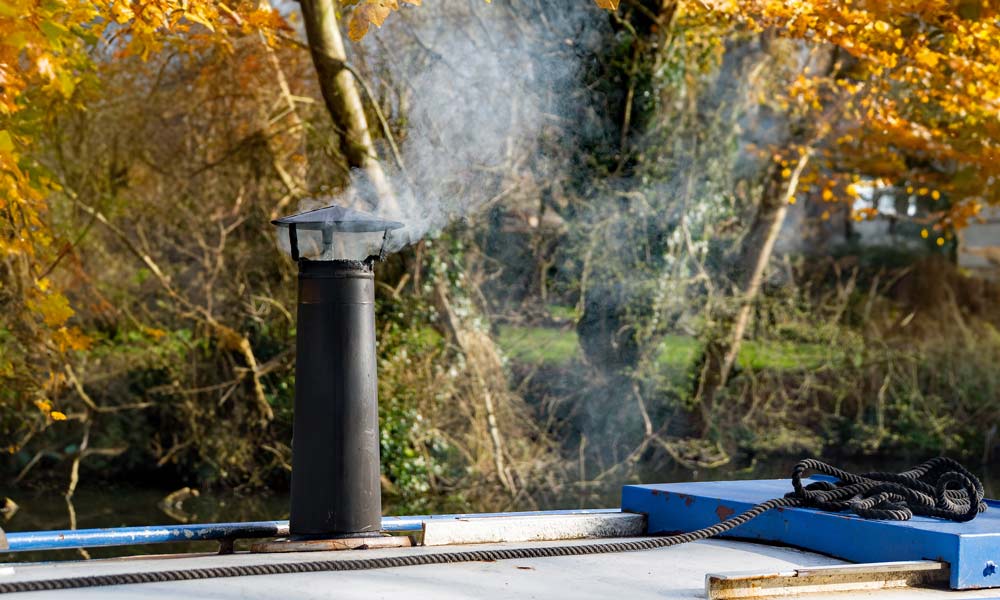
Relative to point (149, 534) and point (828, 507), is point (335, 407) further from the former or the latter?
point (828, 507)

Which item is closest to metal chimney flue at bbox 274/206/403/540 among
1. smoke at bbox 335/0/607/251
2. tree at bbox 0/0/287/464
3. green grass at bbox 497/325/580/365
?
tree at bbox 0/0/287/464

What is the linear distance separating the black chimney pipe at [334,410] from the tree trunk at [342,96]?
4.52 metres

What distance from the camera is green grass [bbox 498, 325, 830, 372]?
9922 mm

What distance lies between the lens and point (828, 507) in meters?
3.51

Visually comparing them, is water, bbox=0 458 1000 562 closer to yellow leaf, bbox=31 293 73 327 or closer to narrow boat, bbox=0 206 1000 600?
yellow leaf, bbox=31 293 73 327

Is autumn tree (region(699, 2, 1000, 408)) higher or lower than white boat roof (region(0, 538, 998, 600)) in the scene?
higher

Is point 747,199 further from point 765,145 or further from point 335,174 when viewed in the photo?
point 335,174

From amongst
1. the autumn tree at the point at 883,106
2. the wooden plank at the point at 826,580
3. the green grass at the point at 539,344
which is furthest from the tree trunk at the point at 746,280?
the wooden plank at the point at 826,580

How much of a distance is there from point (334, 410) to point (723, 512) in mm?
1255

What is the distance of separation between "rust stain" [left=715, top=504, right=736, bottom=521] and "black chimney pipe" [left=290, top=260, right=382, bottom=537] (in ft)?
3.51

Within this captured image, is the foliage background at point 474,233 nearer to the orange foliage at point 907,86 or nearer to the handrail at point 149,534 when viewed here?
the orange foliage at point 907,86

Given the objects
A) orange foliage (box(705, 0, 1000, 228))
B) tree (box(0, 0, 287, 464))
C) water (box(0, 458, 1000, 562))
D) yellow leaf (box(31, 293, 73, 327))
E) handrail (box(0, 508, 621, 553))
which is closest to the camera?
handrail (box(0, 508, 621, 553))

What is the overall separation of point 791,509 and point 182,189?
24.1 ft

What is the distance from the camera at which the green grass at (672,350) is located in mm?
9922
